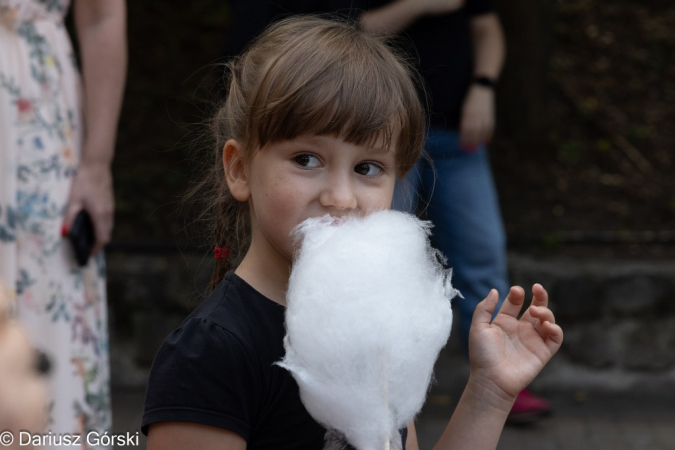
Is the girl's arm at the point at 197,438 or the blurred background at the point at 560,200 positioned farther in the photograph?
the blurred background at the point at 560,200

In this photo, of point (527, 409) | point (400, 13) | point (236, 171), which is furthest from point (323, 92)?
point (527, 409)

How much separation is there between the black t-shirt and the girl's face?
143mm

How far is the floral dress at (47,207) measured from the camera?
7.45 feet

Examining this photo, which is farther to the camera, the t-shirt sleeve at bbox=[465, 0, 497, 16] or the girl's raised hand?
the t-shirt sleeve at bbox=[465, 0, 497, 16]

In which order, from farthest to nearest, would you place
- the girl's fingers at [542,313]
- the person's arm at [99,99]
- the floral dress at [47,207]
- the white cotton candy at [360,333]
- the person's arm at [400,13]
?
the person's arm at [400,13], the person's arm at [99,99], the floral dress at [47,207], the girl's fingers at [542,313], the white cotton candy at [360,333]

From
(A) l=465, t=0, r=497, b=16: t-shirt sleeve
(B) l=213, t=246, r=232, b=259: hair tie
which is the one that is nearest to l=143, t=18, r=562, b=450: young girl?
(B) l=213, t=246, r=232, b=259: hair tie

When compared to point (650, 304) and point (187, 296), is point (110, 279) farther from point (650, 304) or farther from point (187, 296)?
point (650, 304)

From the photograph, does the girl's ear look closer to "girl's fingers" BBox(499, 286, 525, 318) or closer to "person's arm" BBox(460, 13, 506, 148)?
"girl's fingers" BBox(499, 286, 525, 318)

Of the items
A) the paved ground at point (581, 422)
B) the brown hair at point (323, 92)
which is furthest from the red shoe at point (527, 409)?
the brown hair at point (323, 92)

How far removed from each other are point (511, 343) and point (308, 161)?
0.52 meters

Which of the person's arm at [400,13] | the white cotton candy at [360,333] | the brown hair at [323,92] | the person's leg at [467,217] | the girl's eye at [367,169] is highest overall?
the brown hair at [323,92]

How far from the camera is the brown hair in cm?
153

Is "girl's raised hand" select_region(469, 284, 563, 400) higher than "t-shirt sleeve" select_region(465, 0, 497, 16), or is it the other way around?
"girl's raised hand" select_region(469, 284, 563, 400)

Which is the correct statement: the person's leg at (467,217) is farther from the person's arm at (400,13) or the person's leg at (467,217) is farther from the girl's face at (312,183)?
the girl's face at (312,183)
